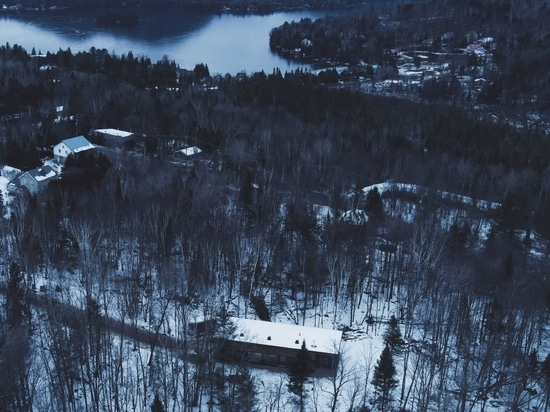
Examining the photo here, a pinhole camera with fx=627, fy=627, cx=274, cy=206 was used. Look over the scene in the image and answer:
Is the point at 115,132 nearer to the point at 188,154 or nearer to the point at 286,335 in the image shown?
the point at 188,154

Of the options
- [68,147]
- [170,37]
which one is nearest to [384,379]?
[68,147]

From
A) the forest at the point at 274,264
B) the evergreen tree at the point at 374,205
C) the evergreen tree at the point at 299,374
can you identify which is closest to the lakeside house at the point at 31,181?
the forest at the point at 274,264

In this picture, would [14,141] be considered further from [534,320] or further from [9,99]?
[534,320]

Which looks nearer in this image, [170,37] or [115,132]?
[115,132]

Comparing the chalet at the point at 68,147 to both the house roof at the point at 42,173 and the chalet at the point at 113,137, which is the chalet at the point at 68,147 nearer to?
the chalet at the point at 113,137

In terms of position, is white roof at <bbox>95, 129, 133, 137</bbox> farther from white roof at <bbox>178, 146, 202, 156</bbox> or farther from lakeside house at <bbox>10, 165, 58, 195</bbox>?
lakeside house at <bbox>10, 165, 58, 195</bbox>

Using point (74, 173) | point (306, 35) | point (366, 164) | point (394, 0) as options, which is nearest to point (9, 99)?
point (74, 173)

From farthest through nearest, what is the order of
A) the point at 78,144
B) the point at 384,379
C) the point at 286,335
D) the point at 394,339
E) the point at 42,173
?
the point at 78,144, the point at 42,173, the point at 286,335, the point at 394,339, the point at 384,379
